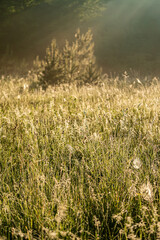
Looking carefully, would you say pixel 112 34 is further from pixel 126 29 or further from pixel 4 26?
pixel 4 26

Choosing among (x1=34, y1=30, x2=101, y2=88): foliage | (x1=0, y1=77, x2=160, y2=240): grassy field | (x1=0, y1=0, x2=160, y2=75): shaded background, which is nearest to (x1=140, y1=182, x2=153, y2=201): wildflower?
(x1=0, y1=77, x2=160, y2=240): grassy field

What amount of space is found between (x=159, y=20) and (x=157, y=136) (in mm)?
23696

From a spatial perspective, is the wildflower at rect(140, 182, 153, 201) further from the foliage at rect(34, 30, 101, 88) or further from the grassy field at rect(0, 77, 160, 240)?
the foliage at rect(34, 30, 101, 88)

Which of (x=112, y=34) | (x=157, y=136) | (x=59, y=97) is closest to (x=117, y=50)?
(x=112, y=34)

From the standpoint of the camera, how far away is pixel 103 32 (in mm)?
21125

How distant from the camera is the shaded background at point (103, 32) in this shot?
1703cm

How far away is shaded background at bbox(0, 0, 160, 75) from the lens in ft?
55.9

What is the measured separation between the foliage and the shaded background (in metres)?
7.78

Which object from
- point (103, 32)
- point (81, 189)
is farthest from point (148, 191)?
point (103, 32)

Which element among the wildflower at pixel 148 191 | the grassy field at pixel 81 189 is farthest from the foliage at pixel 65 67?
the wildflower at pixel 148 191

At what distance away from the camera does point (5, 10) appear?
46.7ft

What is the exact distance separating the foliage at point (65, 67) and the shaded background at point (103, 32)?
7.78 meters

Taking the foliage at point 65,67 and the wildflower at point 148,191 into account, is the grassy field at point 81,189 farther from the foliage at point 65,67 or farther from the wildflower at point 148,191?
the foliage at point 65,67

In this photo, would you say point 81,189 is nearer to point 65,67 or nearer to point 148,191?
point 148,191
